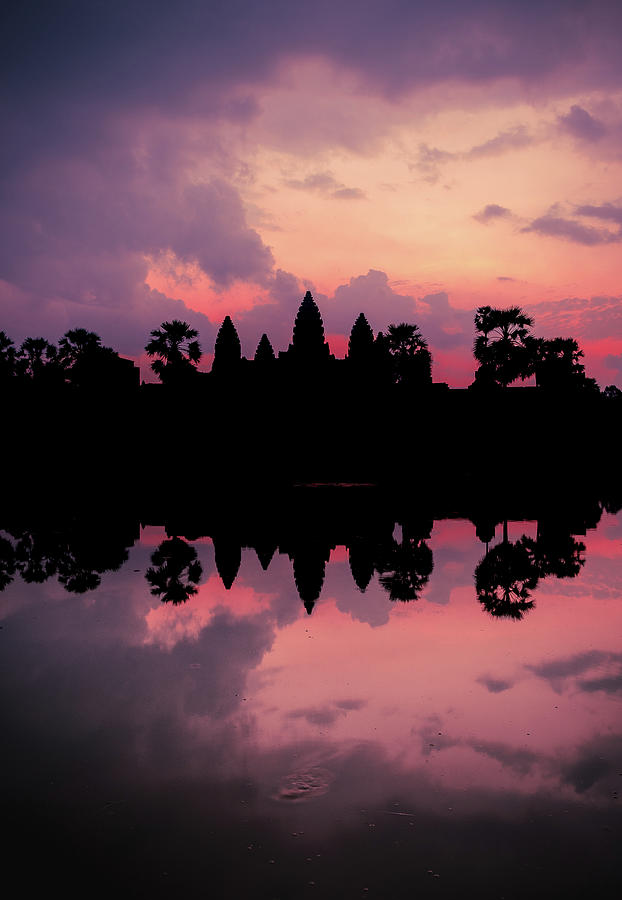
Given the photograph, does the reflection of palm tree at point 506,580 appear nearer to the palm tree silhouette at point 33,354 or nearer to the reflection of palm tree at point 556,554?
the reflection of palm tree at point 556,554

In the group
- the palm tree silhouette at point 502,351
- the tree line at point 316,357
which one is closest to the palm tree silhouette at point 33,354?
the tree line at point 316,357

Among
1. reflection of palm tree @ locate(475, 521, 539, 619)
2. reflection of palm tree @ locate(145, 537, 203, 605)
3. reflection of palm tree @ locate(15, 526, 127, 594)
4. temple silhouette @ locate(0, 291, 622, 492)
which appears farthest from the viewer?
temple silhouette @ locate(0, 291, 622, 492)

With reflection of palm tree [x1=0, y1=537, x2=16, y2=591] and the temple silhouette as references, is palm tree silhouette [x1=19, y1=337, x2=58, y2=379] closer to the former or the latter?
the temple silhouette

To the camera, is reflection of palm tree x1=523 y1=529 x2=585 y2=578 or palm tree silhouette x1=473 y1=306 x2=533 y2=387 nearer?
reflection of palm tree x1=523 y1=529 x2=585 y2=578

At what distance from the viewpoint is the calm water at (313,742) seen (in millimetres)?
4637

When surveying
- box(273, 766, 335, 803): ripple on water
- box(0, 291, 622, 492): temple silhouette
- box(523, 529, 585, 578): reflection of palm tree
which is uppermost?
box(0, 291, 622, 492): temple silhouette

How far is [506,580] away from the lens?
13508 mm

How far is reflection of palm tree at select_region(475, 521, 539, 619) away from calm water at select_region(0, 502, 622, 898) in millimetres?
216

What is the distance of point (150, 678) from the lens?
843 cm

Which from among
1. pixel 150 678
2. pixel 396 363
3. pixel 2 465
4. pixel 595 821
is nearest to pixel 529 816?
pixel 595 821

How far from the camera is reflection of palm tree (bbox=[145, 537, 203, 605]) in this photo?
41.9ft

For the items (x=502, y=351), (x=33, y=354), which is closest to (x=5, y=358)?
(x=33, y=354)

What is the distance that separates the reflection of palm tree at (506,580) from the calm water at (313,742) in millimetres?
216

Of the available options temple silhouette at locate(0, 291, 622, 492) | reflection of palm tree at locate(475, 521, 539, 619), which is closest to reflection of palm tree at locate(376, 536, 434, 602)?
reflection of palm tree at locate(475, 521, 539, 619)
